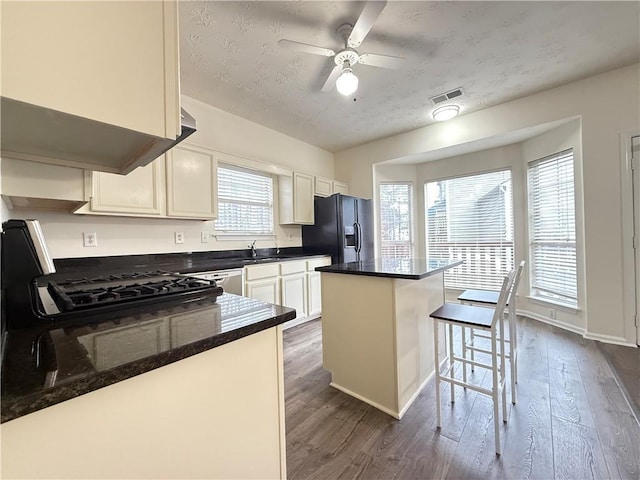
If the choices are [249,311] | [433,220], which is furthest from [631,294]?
[249,311]

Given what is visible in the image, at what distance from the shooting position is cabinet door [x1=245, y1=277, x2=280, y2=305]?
305 cm

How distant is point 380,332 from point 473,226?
3.38 m

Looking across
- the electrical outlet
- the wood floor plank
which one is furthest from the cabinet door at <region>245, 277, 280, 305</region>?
the wood floor plank

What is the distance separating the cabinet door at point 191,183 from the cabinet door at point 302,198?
129cm

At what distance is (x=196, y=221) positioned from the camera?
3.19 meters

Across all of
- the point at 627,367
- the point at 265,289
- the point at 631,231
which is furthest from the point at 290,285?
the point at 631,231

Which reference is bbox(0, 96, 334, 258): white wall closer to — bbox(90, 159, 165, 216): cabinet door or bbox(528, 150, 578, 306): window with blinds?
bbox(90, 159, 165, 216): cabinet door

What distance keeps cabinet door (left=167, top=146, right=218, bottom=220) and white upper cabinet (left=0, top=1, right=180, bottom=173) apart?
1.97 metres

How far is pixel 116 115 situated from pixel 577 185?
425cm

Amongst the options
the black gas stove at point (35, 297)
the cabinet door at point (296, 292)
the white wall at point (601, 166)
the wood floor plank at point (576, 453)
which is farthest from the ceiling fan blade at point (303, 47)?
the wood floor plank at point (576, 453)

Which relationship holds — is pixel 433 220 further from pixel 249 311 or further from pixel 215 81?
pixel 249 311

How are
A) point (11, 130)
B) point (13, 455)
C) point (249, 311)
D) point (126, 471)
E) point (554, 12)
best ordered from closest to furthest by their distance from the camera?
point (13, 455) < point (126, 471) < point (11, 130) < point (249, 311) < point (554, 12)

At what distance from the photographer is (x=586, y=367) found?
2340mm

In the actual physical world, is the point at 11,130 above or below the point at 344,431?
above
